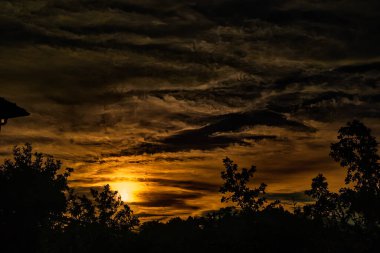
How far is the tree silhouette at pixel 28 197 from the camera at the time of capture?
140 feet

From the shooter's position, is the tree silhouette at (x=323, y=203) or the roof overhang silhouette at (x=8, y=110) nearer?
the roof overhang silhouette at (x=8, y=110)

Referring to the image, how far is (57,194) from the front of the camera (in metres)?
51.4

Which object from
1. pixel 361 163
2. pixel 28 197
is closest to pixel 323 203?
pixel 361 163

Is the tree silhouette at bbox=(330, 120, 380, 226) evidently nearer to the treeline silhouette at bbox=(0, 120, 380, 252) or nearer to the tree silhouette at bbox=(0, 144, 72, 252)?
the treeline silhouette at bbox=(0, 120, 380, 252)

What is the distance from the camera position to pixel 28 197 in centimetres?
4472

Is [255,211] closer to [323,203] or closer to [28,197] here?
[323,203]

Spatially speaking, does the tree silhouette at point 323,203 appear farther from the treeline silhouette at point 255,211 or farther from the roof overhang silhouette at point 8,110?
the roof overhang silhouette at point 8,110

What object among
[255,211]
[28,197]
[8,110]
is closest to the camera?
[8,110]

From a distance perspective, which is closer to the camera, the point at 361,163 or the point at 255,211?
the point at 361,163

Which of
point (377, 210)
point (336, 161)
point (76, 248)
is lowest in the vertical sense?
point (76, 248)

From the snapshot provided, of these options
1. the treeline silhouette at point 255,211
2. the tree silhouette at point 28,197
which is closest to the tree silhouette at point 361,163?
the treeline silhouette at point 255,211

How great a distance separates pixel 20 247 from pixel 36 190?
23.2 feet

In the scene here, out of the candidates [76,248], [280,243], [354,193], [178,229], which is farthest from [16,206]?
[178,229]

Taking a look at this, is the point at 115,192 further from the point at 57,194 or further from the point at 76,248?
the point at 57,194
